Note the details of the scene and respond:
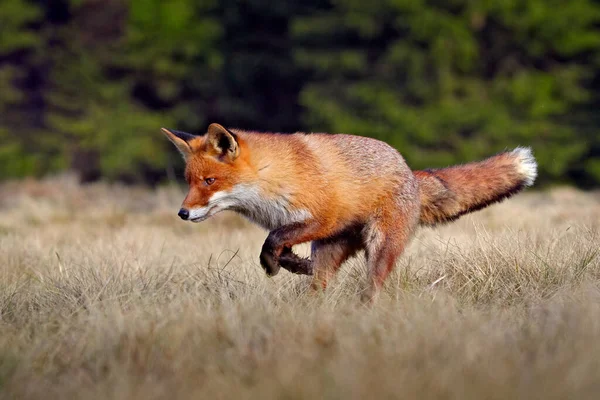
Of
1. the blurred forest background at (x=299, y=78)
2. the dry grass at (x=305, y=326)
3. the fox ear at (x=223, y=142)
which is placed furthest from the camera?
the blurred forest background at (x=299, y=78)

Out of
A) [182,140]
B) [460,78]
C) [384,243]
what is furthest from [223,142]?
[460,78]

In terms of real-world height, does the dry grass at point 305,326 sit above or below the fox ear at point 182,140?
below

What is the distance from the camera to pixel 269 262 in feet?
21.2

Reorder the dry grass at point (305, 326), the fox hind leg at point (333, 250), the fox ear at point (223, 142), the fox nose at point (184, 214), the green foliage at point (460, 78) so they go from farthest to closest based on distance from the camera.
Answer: the green foliage at point (460, 78)
the fox hind leg at point (333, 250)
the fox ear at point (223, 142)
the fox nose at point (184, 214)
the dry grass at point (305, 326)

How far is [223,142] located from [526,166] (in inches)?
103

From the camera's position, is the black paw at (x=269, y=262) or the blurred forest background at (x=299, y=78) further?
the blurred forest background at (x=299, y=78)

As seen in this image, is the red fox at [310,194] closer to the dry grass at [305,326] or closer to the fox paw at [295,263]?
the fox paw at [295,263]

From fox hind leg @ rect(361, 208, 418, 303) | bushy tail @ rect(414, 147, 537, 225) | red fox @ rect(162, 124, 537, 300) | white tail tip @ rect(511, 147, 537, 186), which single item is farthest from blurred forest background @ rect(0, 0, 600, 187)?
fox hind leg @ rect(361, 208, 418, 303)

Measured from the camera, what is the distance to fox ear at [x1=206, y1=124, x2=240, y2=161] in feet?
21.1

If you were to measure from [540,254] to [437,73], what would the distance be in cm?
1435

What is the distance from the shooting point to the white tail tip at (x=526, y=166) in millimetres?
7211

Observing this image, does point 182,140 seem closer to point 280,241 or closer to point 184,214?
point 184,214

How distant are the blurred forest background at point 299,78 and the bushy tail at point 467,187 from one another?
1277 centimetres

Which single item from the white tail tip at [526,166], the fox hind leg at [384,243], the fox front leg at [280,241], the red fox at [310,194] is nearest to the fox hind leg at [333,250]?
the red fox at [310,194]
